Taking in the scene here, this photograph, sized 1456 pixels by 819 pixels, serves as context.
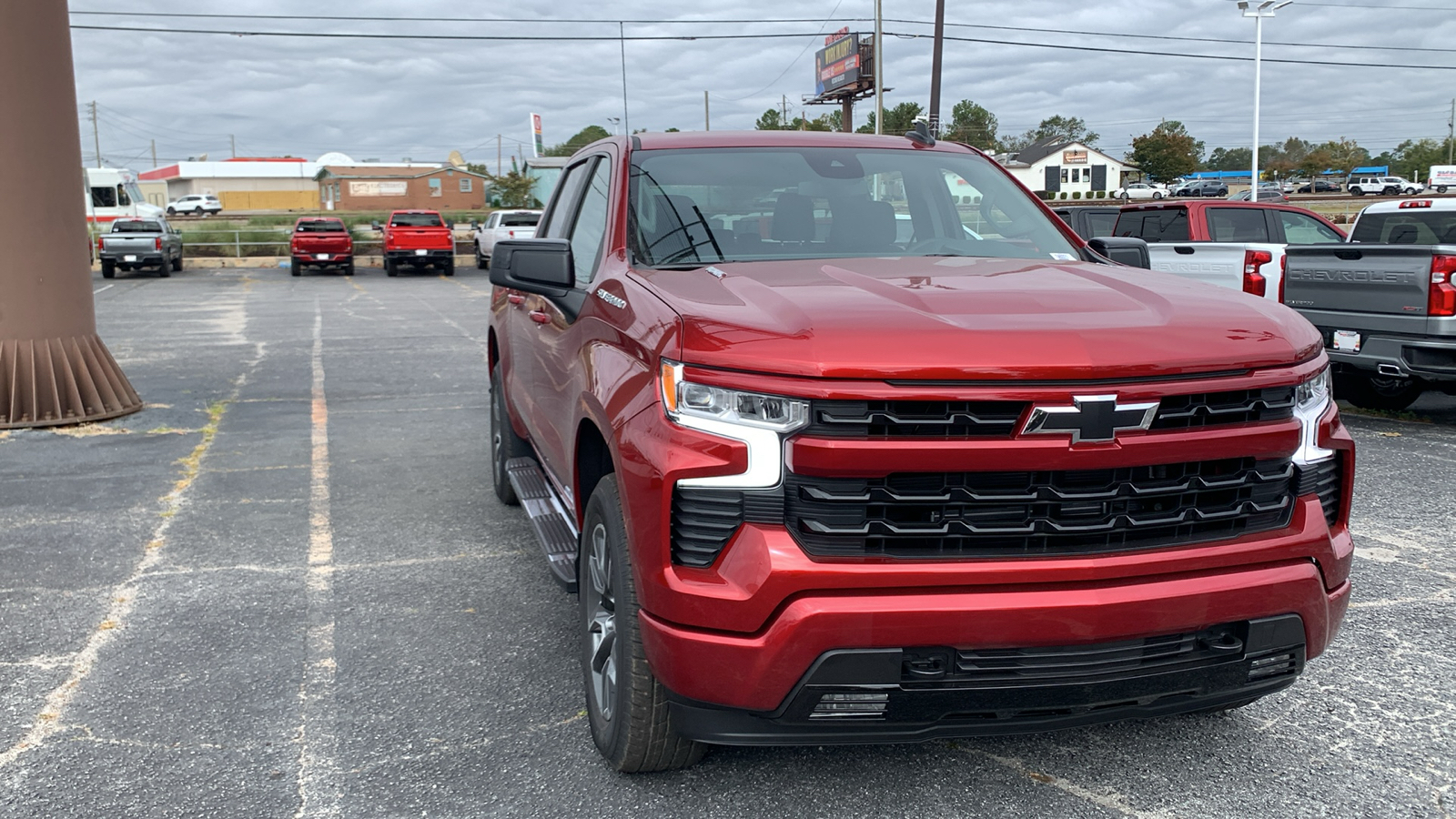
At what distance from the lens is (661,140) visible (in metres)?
4.60

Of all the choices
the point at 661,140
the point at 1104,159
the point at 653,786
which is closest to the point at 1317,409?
the point at 653,786

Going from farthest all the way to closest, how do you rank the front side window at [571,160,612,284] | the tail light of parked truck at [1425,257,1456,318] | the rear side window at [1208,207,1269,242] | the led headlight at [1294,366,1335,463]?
the rear side window at [1208,207,1269,242]
the tail light of parked truck at [1425,257,1456,318]
the front side window at [571,160,612,284]
the led headlight at [1294,366,1335,463]

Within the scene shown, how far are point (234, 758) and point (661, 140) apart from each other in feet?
8.84

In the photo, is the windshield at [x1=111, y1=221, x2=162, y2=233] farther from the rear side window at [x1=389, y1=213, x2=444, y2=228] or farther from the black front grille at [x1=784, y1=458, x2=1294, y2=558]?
the black front grille at [x1=784, y1=458, x2=1294, y2=558]

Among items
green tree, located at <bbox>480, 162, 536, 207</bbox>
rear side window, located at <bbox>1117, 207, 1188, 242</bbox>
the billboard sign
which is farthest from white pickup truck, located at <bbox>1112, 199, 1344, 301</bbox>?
green tree, located at <bbox>480, 162, 536, 207</bbox>

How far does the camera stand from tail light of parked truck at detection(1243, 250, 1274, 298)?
33.1ft

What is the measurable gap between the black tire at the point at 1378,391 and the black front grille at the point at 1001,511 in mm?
7796

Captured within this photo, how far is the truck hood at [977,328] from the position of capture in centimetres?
265

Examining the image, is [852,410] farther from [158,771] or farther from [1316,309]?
[1316,309]

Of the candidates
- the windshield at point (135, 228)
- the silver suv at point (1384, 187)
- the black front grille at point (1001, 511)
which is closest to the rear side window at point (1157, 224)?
the black front grille at point (1001, 511)

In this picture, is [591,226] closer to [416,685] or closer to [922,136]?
[922,136]

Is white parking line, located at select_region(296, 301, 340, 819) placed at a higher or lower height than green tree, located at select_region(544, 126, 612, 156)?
lower

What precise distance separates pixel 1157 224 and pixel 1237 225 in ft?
2.69

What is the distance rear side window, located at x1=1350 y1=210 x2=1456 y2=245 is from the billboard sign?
4554 cm
